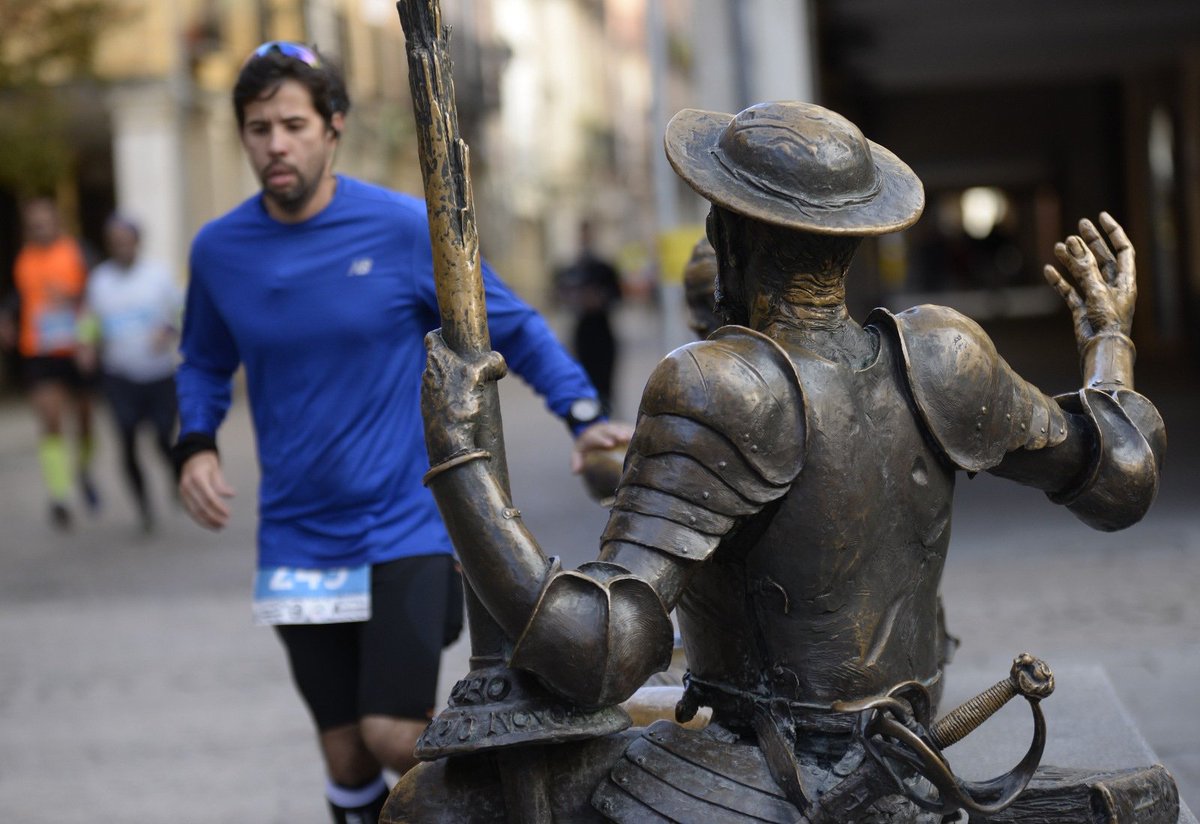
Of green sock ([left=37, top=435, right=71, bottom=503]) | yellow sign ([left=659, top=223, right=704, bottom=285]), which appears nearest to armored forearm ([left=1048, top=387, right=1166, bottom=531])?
yellow sign ([left=659, top=223, right=704, bottom=285])

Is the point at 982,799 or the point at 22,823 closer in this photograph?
the point at 982,799

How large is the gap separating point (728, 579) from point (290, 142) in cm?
163

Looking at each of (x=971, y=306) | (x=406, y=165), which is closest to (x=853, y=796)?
(x=406, y=165)

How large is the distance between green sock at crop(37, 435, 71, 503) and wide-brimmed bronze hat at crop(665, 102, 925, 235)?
29.2ft

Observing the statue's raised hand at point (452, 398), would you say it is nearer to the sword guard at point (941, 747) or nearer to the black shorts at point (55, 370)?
the sword guard at point (941, 747)

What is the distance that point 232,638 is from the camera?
25.2 ft

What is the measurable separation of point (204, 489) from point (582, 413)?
0.84 m

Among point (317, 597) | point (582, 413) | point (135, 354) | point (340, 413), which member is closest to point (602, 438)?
point (582, 413)

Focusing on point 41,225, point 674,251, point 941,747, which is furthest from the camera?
point 41,225

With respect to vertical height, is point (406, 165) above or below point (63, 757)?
below

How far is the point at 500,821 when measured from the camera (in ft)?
8.32

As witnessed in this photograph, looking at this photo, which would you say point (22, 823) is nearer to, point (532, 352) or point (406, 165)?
point (532, 352)

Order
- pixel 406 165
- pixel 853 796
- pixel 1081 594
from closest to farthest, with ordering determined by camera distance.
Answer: pixel 853 796, pixel 1081 594, pixel 406 165

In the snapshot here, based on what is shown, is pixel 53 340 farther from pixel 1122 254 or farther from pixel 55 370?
pixel 1122 254
